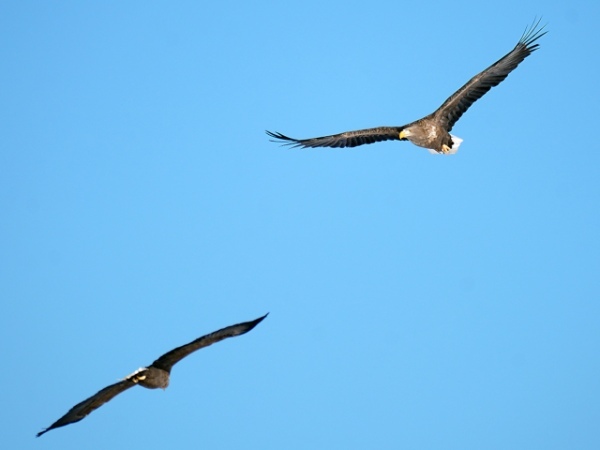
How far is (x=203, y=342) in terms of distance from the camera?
1845 cm

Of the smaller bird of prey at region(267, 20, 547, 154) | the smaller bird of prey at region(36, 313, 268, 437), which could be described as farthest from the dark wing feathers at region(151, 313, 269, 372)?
the smaller bird of prey at region(267, 20, 547, 154)

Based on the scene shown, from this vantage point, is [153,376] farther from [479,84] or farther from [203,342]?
[479,84]

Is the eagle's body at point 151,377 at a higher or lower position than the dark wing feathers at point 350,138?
lower

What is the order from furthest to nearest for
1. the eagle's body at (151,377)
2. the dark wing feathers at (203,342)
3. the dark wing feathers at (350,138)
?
the dark wing feathers at (350,138)
the eagle's body at (151,377)
the dark wing feathers at (203,342)

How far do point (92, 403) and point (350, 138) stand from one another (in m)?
8.79

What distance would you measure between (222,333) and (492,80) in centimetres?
839

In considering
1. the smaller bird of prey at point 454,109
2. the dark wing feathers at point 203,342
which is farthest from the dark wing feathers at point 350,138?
the dark wing feathers at point 203,342

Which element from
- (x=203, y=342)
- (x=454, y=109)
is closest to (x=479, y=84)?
(x=454, y=109)

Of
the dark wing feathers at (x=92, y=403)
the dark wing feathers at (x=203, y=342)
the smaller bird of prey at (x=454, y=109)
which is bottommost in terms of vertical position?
the dark wing feathers at (x=92, y=403)

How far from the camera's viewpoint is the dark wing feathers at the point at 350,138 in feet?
79.7

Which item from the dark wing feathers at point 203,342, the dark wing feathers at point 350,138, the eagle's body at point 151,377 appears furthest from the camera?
the dark wing feathers at point 350,138

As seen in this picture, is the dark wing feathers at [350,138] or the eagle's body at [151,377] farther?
the dark wing feathers at [350,138]

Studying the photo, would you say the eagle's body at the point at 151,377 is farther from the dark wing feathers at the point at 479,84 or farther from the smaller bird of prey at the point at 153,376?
the dark wing feathers at the point at 479,84

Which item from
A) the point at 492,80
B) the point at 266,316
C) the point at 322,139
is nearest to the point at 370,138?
the point at 322,139
